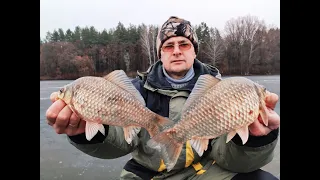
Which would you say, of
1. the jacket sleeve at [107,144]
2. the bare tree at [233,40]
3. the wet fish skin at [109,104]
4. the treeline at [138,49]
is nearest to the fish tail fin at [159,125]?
the wet fish skin at [109,104]

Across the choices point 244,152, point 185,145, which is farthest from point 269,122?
point 185,145

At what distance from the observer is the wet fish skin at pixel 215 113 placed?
0.95 m

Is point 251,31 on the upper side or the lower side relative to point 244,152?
upper

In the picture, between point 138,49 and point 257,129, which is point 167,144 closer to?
point 257,129

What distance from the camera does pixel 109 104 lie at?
988mm

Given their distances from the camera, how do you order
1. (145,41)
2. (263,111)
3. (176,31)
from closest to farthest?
1. (263,111)
2. (176,31)
3. (145,41)

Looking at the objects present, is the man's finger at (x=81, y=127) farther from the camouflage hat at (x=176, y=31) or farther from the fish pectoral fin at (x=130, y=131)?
the camouflage hat at (x=176, y=31)

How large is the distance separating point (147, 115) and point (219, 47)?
39 centimetres

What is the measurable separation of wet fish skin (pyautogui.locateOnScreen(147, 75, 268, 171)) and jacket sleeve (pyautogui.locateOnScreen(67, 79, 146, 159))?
0.52ft

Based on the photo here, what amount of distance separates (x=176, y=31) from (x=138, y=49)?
7.1 inches

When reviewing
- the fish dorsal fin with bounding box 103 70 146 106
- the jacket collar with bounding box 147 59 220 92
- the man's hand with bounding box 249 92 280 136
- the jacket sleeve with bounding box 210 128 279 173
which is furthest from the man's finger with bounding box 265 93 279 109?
the fish dorsal fin with bounding box 103 70 146 106

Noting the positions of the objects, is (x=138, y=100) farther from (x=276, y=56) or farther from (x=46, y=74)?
(x=276, y=56)

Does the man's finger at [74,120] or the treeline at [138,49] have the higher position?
the treeline at [138,49]
